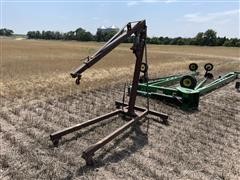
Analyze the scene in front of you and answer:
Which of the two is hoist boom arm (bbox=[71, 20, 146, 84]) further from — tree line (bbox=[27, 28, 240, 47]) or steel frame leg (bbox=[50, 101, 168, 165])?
tree line (bbox=[27, 28, 240, 47])

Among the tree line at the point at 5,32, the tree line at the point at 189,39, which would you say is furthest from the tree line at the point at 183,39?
the tree line at the point at 5,32

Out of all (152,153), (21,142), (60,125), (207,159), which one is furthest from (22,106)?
(207,159)

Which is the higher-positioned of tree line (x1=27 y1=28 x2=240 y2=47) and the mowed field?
tree line (x1=27 y1=28 x2=240 y2=47)

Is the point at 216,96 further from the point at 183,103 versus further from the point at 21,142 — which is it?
the point at 21,142

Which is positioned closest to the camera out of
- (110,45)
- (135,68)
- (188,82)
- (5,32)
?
(110,45)

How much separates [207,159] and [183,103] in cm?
345

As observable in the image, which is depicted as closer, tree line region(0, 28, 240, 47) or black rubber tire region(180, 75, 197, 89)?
black rubber tire region(180, 75, 197, 89)

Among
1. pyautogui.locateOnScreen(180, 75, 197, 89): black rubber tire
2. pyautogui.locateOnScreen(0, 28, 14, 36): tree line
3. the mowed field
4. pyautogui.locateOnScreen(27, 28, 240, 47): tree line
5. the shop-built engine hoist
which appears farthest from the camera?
pyautogui.locateOnScreen(0, 28, 14, 36): tree line

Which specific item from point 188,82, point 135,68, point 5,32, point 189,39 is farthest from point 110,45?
point 5,32

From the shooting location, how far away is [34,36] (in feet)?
459

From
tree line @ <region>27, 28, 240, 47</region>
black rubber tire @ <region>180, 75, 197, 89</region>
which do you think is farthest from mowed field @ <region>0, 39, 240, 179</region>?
tree line @ <region>27, 28, 240, 47</region>

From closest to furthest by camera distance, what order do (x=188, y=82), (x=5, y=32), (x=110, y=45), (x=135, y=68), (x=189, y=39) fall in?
1. (x=110, y=45)
2. (x=135, y=68)
3. (x=188, y=82)
4. (x=189, y=39)
5. (x=5, y=32)

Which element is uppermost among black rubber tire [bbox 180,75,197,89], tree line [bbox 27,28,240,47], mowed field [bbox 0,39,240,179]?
tree line [bbox 27,28,240,47]

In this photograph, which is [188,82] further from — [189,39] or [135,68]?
[189,39]
